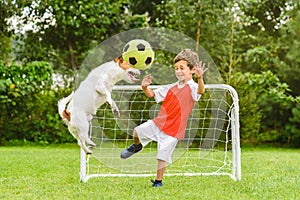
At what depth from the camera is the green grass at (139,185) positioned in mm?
4715

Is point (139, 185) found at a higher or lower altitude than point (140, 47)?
lower

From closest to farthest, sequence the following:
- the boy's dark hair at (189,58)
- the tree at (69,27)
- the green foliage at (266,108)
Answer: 1. the boy's dark hair at (189,58)
2. the green foliage at (266,108)
3. the tree at (69,27)

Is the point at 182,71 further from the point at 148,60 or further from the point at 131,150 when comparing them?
the point at 131,150

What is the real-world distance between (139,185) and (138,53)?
1.60 metres

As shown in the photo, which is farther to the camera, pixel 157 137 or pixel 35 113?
pixel 35 113

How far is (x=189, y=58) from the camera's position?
4.86m

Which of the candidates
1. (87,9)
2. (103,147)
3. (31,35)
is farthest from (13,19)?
(103,147)

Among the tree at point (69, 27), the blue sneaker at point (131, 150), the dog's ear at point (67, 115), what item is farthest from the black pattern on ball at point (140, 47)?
the tree at point (69, 27)

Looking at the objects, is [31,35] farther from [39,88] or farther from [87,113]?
[87,113]

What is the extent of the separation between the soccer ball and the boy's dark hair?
600mm

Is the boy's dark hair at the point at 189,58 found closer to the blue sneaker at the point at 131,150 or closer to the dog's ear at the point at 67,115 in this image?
the blue sneaker at the point at 131,150

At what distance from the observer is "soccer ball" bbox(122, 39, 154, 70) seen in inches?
166

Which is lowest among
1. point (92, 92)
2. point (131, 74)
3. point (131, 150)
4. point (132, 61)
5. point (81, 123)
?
point (131, 150)

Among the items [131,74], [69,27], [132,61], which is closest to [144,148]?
[131,74]
